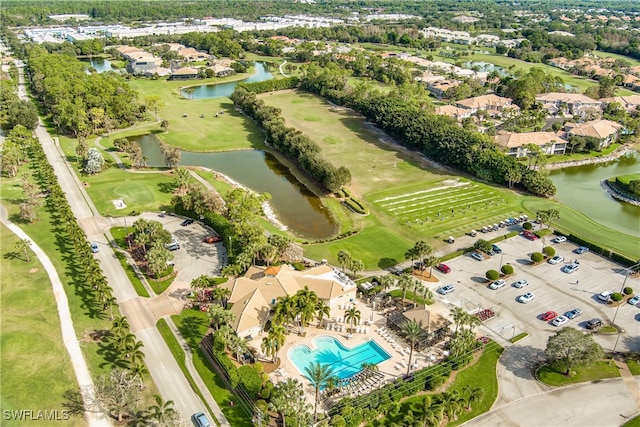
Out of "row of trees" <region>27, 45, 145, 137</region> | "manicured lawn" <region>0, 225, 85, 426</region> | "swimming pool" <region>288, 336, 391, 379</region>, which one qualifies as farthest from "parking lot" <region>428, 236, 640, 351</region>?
"row of trees" <region>27, 45, 145, 137</region>

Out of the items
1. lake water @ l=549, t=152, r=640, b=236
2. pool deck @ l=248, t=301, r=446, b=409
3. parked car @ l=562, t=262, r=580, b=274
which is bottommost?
pool deck @ l=248, t=301, r=446, b=409

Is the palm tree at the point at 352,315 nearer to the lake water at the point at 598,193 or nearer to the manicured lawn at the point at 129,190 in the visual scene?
the manicured lawn at the point at 129,190

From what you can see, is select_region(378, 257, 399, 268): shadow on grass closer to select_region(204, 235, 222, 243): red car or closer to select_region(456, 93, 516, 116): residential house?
select_region(204, 235, 222, 243): red car

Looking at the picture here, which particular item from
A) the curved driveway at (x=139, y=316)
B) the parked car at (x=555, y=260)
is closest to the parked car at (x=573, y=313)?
the parked car at (x=555, y=260)

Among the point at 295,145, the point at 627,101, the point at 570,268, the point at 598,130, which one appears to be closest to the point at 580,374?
the point at 570,268

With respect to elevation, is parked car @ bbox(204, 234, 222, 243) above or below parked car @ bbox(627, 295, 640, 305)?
below

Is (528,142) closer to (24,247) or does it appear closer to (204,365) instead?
(204,365)
